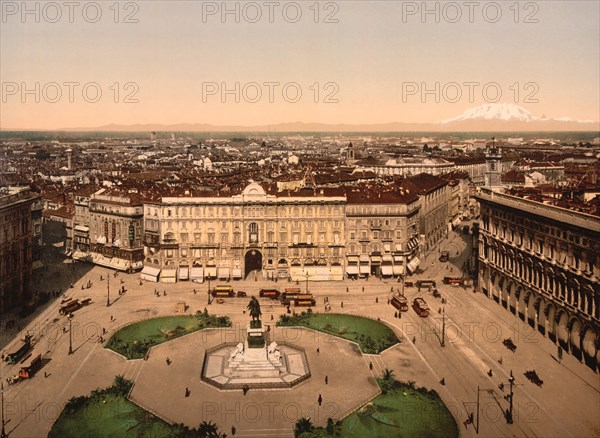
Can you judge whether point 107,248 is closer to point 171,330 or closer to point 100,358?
point 171,330

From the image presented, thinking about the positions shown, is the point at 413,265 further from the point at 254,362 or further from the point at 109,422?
the point at 109,422

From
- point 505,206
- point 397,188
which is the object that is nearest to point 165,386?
point 505,206

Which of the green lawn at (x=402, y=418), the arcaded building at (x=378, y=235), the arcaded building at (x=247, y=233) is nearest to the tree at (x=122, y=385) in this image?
the green lawn at (x=402, y=418)

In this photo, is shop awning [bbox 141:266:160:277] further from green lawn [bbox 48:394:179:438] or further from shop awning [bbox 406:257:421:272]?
green lawn [bbox 48:394:179:438]

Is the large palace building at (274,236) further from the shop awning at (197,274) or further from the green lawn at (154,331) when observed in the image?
the green lawn at (154,331)

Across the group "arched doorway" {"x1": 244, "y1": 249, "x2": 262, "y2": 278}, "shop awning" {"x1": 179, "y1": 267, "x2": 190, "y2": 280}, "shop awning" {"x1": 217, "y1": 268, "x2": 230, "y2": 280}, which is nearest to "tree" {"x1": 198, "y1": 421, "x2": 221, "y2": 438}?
"shop awning" {"x1": 217, "y1": 268, "x2": 230, "y2": 280}

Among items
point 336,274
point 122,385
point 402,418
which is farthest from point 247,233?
point 402,418
